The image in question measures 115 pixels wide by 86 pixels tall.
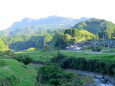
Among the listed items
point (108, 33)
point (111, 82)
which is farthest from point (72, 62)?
point (108, 33)

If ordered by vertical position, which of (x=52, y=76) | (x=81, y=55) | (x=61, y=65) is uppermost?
(x=81, y=55)

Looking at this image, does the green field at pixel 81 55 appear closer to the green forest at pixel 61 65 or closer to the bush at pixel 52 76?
the green forest at pixel 61 65

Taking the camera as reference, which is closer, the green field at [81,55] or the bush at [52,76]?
the bush at [52,76]

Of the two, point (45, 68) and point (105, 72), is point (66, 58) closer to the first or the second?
point (105, 72)

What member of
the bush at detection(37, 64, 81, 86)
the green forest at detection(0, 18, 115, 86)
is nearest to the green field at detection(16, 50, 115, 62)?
the green forest at detection(0, 18, 115, 86)

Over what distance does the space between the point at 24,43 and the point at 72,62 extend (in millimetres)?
104409

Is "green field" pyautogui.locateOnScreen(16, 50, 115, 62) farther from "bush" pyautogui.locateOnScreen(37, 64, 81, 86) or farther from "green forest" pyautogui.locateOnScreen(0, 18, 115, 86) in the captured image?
"bush" pyautogui.locateOnScreen(37, 64, 81, 86)

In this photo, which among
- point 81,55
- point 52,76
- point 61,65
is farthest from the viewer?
point 81,55

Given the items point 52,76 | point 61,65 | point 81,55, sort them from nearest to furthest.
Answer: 1. point 52,76
2. point 61,65
3. point 81,55

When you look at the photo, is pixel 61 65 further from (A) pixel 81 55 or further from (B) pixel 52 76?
(B) pixel 52 76

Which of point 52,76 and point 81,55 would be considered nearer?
point 52,76

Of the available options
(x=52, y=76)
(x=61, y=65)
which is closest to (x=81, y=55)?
(x=61, y=65)

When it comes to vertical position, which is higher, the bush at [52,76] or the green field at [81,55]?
the green field at [81,55]

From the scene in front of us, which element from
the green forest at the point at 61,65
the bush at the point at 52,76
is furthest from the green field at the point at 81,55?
the bush at the point at 52,76
